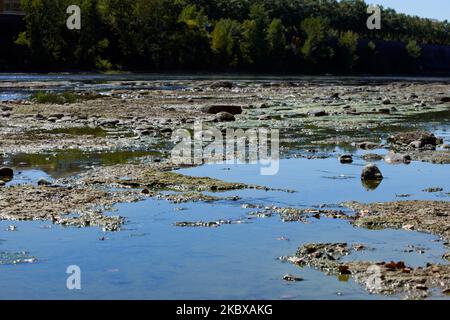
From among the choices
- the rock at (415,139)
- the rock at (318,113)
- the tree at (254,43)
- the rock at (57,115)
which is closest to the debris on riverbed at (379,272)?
the rock at (415,139)

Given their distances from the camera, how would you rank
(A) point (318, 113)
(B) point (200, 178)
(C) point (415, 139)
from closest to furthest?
1. (B) point (200, 178)
2. (C) point (415, 139)
3. (A) point (318, 113)

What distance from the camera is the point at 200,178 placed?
13.7 m

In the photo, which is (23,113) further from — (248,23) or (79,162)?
(248,23)

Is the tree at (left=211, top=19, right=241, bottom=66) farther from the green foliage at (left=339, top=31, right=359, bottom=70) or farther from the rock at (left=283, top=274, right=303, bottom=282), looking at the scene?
the rock at (left=283, top=274, right=303, bottom=282)

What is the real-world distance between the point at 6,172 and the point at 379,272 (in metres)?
8.23

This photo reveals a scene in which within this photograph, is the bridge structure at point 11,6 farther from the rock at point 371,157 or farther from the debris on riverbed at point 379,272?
the debris on riverbed at point 379,272

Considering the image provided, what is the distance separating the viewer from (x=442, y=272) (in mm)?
7820

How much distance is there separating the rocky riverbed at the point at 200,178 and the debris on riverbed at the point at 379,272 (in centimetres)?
1

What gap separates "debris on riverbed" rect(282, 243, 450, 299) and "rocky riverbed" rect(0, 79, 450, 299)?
1 cm

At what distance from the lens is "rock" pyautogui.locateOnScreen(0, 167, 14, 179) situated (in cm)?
1380

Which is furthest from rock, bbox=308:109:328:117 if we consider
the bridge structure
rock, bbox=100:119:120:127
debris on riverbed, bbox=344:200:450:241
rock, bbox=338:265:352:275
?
the bridge structure

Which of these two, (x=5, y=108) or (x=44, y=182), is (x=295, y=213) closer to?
(x=44, y=182)

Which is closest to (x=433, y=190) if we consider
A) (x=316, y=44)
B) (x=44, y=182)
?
(x=44, y=182)

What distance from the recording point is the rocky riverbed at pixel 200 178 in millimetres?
9914
